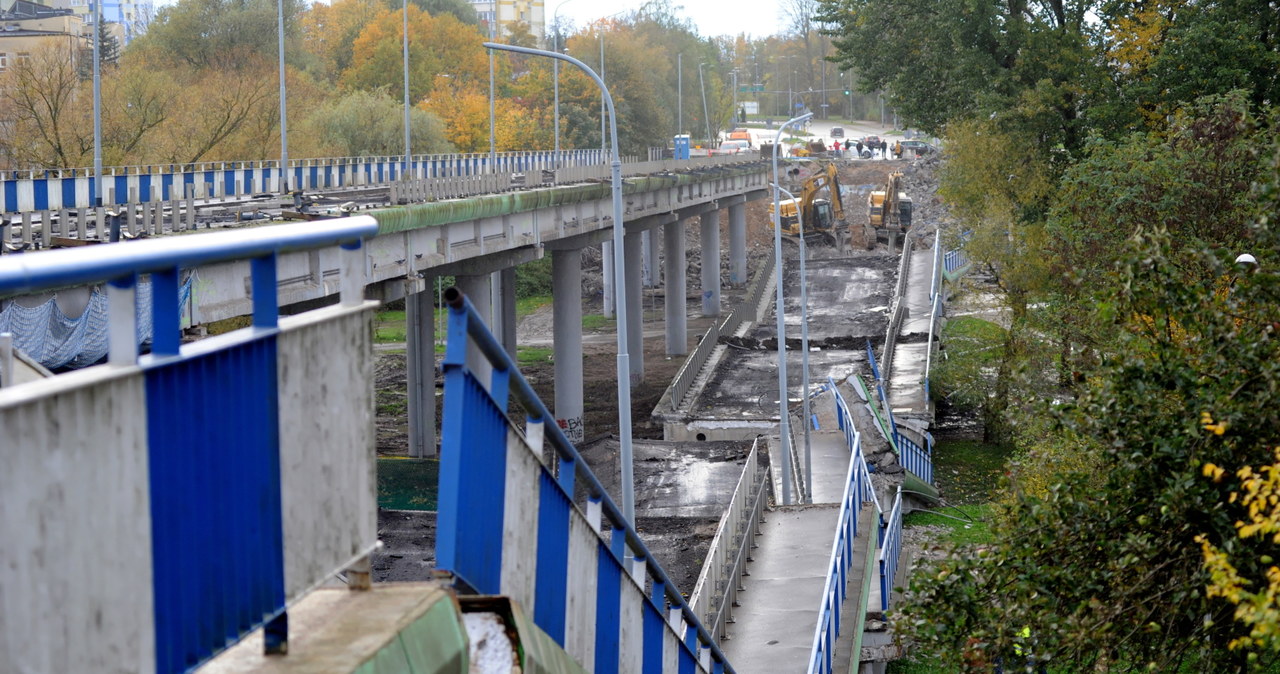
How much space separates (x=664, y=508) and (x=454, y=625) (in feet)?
91.6

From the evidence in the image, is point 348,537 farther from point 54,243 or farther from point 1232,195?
point 1232,195

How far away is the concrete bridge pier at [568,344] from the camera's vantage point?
43.0 meters

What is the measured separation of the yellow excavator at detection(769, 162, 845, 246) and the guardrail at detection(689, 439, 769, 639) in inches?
2149

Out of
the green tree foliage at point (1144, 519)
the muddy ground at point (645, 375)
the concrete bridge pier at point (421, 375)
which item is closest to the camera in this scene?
the green tree foliage at point (1144, 519)

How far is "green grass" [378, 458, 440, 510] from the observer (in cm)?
3556

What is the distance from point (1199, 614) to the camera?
9.11 meters

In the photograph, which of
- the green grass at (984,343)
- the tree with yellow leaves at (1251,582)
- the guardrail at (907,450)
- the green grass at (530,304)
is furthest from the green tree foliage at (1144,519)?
the green grass at (530,304)

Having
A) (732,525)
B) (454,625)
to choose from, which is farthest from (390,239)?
(454,625)

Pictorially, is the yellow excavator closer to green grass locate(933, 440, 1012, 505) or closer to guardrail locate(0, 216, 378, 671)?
green grass locate(933, 440, 1012, 505)

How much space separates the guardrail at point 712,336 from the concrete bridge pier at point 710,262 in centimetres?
240

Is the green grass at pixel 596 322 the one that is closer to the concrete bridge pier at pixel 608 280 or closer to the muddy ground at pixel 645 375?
the concrete bridge pier at pixel 608 280

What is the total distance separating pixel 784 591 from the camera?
1936 centimetres

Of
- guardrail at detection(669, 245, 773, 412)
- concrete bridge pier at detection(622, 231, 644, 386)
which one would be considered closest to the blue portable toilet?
guardrail at detection(669, 245, 773, 412)

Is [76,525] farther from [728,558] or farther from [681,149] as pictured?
[681,149]
